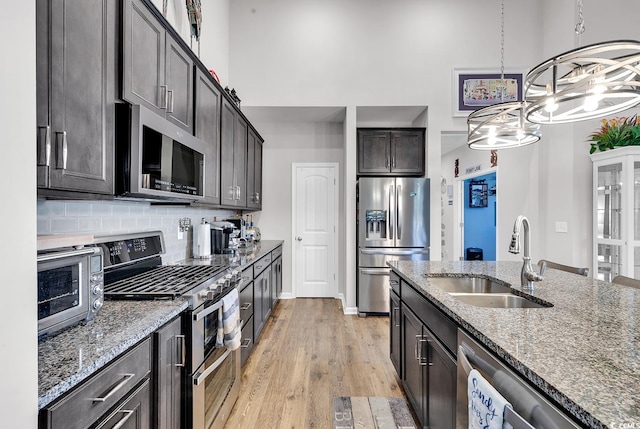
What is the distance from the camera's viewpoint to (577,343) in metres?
0.94

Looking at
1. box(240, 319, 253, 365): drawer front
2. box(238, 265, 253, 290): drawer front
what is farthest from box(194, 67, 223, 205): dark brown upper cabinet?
box(240, 319, 253, 365): drawer front

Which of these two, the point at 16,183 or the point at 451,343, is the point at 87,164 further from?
the point at 451,343

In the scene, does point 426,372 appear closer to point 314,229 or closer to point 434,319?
point 434,319

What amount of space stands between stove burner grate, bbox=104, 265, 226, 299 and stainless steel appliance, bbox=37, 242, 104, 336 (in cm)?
28

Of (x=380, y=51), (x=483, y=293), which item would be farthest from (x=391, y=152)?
(x=483, y=293)

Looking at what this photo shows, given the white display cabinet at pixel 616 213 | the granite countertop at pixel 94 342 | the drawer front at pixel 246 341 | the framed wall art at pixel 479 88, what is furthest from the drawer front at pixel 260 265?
the white display cabinet at pixel 616 213

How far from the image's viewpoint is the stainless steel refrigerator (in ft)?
12.8

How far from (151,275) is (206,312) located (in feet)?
2.02

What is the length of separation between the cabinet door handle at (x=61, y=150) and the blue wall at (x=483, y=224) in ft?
21.8

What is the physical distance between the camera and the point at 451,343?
131 centimetres

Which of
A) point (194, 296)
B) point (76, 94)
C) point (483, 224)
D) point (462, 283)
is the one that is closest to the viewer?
point (76, 94)

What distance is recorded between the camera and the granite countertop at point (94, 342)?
747mm

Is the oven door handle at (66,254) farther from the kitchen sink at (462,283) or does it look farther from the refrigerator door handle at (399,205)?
the refrigerator door handle at (399,205)

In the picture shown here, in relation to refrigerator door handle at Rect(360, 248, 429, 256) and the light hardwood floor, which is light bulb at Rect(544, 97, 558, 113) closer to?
the light hardwood floor
